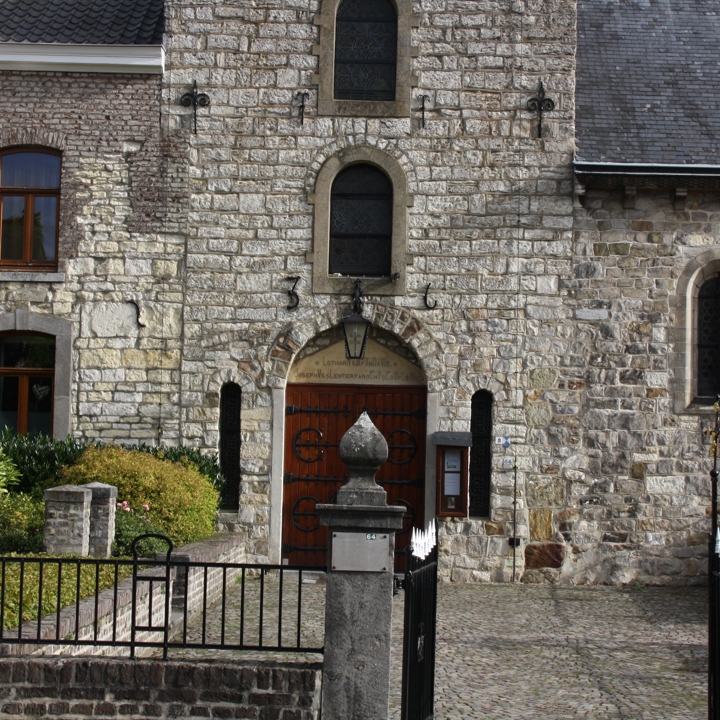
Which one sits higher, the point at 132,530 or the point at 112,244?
the point at 112,244

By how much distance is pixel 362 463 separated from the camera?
625 centimetres

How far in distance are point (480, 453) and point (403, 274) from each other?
2242 millimetres

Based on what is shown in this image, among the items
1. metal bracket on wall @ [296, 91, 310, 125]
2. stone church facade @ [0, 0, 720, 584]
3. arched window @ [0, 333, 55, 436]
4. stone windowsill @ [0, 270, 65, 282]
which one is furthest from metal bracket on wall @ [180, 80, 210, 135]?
arched window @ [0, 333, 55, 436]

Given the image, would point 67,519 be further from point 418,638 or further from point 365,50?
point 365,50

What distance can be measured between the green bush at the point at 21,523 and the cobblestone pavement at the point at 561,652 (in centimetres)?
179

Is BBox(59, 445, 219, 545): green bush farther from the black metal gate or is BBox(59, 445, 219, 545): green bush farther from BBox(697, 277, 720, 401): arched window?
BBox(697, 277, 720, 401): arched window

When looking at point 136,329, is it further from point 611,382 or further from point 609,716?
point 609,716

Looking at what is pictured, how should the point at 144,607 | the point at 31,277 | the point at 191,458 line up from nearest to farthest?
the point at 144,607
the point at 191,458
the point at 31,277

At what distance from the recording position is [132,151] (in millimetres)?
12719

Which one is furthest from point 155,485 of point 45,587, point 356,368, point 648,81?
point 648,81

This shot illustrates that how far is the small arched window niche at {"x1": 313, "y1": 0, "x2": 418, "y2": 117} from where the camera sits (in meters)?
12.6

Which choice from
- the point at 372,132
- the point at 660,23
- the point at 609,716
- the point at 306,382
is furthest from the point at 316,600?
the point at 660,23

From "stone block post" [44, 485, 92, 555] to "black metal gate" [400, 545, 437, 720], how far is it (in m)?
3.46

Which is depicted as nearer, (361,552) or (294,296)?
(361,552)
